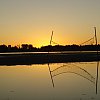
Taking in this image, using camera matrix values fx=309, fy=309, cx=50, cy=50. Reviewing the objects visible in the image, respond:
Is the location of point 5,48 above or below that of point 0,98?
below

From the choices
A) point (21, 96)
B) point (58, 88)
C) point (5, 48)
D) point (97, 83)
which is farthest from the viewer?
point (5, 48)

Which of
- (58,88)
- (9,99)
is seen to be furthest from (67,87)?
(9,99)

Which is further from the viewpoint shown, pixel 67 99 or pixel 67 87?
pixel 67 87

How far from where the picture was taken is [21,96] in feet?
45.3

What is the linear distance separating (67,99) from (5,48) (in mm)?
102602

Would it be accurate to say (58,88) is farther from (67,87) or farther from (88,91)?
(88,91)

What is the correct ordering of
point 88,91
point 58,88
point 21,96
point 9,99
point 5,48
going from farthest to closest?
1. point 5,48
2. point 58,88
3. point 88,91
4. point 21,96
5. point 9,99

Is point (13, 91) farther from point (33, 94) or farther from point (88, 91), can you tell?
point (88, 91)

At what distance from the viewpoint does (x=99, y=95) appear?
14.0m

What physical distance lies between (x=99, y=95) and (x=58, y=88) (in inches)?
121

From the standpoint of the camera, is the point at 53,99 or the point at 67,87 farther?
the point at 67,87

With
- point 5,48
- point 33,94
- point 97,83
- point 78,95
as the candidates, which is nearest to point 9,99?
point 33,94

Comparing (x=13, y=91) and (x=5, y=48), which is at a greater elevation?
(x=13, y=91)

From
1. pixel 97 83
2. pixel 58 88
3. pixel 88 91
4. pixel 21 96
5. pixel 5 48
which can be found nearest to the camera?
pixel 21 96
